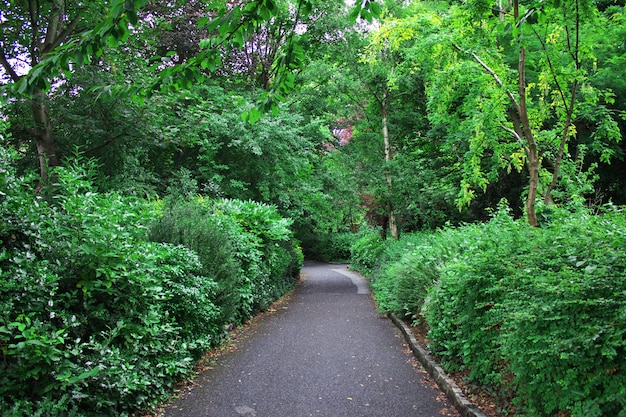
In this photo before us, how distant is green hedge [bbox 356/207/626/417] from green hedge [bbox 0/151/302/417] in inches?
128

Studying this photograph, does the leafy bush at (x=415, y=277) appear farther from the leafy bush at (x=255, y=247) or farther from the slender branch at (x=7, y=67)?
the slender branch at (x=7, y=67)

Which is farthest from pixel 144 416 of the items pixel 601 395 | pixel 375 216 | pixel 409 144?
pixel 375 216

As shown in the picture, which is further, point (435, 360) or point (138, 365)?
point (435, 360)

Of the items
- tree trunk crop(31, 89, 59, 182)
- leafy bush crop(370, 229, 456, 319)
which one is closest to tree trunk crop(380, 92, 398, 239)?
leafy bush crop(370, 229, 456, 319)

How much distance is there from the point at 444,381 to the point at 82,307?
390cm

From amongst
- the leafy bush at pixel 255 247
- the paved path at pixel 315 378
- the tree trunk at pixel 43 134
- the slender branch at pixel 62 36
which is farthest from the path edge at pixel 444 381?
the slender branch at pixel 62 36

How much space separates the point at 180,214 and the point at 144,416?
3615 mm

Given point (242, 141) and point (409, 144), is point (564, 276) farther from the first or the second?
point (409, 144)

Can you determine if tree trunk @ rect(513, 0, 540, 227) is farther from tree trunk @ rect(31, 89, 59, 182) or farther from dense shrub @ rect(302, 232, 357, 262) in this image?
dense shrub @ rect(302, 232, 357, 262)

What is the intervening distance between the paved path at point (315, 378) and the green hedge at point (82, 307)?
636 mm

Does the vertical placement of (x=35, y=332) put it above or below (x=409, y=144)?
below

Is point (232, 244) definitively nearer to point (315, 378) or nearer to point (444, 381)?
point (315, 378)

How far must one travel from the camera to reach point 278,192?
15.5 meters

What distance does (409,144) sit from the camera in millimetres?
17031
